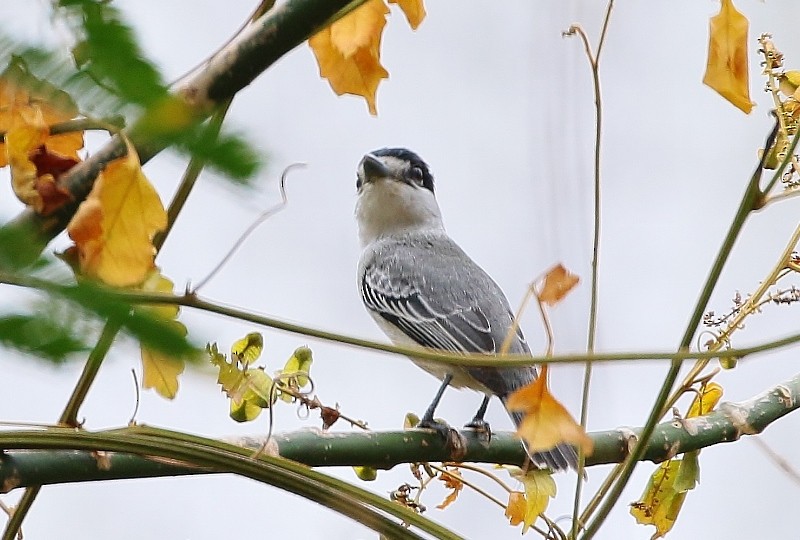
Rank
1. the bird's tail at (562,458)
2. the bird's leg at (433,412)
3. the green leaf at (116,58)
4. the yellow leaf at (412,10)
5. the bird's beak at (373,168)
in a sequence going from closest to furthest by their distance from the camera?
the green leaf at (116,58) → the yellow leaf at (412,10) → the bird's leg at (433,412) → the bird's tail at (562,458) → the bird's beak at (373,168)

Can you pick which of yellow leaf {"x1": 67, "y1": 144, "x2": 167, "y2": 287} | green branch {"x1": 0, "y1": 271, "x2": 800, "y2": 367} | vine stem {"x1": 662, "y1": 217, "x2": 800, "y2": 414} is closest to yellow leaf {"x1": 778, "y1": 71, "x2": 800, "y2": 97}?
vine stem {"x1": 662, "y1": 217, "x2": 800, "y2": 414}

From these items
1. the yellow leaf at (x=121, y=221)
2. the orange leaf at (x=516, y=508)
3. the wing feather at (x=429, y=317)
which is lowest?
the yellow leaf at (x=121, y=221)

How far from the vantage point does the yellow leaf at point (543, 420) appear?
1.01m

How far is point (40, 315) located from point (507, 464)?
117cm

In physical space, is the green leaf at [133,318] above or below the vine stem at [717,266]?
below

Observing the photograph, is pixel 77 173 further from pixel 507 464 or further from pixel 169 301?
pixel 507 464

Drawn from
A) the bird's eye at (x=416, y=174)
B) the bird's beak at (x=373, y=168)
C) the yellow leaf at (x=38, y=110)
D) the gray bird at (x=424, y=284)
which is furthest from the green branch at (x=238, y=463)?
the bird's eye at (x=416, y=174)

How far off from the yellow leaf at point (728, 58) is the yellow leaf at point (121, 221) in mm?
594

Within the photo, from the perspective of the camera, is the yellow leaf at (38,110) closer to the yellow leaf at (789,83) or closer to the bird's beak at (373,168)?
the yellow leaf at (789,83)

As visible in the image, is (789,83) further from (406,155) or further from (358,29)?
(406,155)

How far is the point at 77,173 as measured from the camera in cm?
90

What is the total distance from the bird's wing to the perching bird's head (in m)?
0.41

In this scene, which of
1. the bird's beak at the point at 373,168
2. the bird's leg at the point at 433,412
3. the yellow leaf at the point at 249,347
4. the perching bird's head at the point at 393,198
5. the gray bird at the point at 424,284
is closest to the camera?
the yellow leaf at the point at 249,347

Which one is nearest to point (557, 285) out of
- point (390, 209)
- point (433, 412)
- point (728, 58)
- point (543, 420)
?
point (543, 420)
